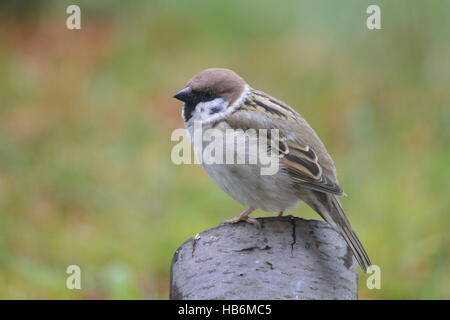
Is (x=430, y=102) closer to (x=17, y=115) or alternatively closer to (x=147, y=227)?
(x=147, y=227)

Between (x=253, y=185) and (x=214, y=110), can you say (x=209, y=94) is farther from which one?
(x=253, y=185)

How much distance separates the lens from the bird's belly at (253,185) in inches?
103

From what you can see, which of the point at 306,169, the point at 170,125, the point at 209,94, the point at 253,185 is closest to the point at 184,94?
the point at 209,94

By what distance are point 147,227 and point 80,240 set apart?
0.42m

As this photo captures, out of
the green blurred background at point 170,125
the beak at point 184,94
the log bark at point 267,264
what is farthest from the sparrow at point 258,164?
the green blurred background at point 170,125

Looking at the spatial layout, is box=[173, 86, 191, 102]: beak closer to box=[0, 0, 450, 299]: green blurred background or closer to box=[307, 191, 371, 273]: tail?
box=[307, 191, 371, 273]: tail

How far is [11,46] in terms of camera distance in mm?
6035

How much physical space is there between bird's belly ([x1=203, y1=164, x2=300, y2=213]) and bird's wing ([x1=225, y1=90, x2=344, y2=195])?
0.06 meters

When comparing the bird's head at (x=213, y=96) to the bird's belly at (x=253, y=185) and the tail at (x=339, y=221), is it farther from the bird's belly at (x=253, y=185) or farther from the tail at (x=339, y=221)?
the tail at (x=339, y=221)

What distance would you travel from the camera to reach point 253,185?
8.61 ft

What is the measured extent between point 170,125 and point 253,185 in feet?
9.19

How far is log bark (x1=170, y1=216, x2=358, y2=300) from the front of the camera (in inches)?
83.6

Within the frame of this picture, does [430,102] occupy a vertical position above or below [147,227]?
above
